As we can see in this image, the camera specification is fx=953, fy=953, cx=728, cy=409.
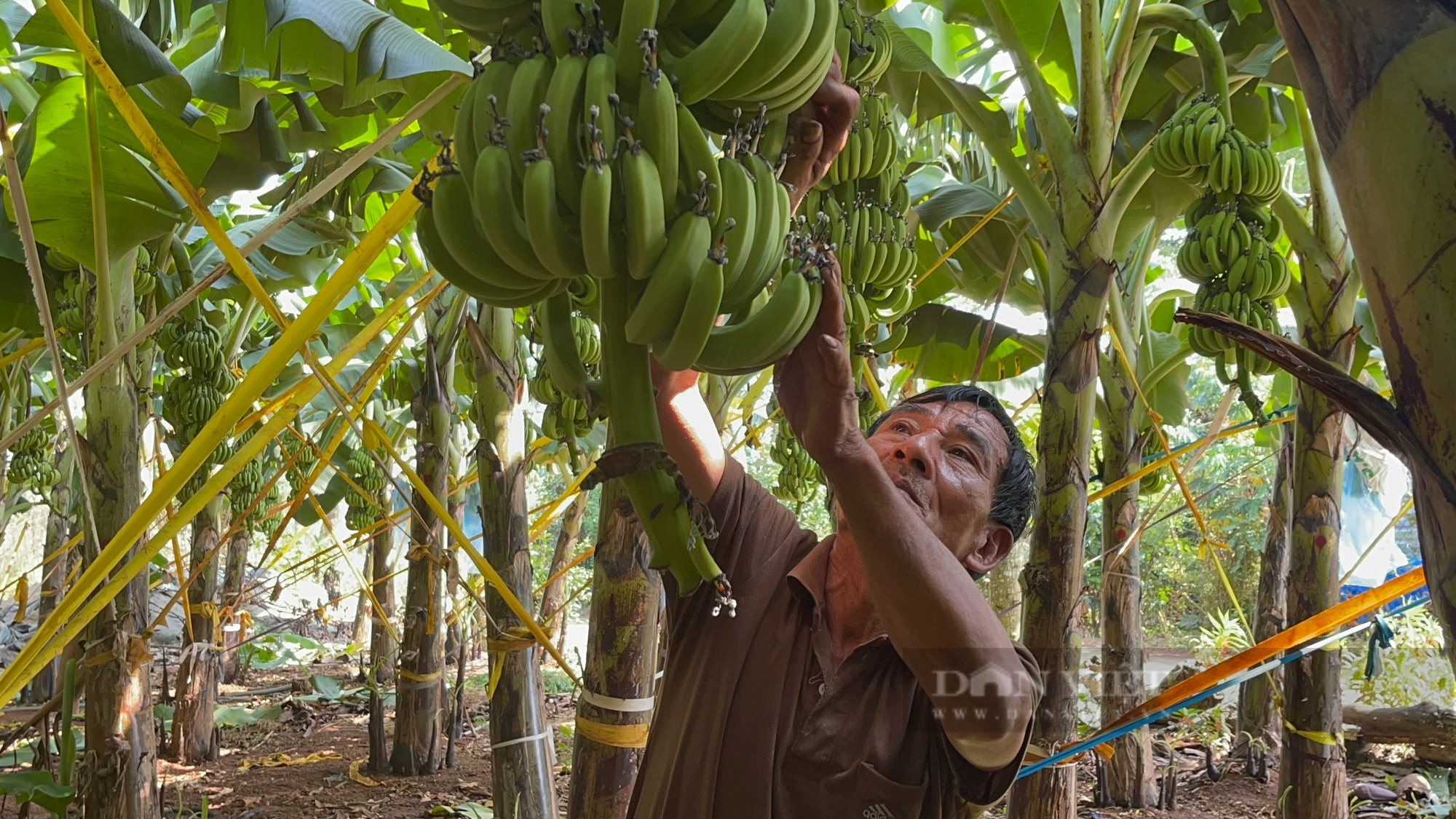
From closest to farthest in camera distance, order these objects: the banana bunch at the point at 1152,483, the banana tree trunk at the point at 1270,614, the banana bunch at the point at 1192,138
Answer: the banana bunch at the point at 1192,138
the banana bunch at the point at 1152,483
the banana tree trunk at the point at 1270,614

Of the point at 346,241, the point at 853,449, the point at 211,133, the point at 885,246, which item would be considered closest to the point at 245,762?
the point at 346,241

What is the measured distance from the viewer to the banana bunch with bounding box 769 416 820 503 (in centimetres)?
459

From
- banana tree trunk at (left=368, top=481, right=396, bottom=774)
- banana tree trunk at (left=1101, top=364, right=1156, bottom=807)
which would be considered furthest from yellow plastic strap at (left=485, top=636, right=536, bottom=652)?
banana tree trunk at (left=1101, top=364, right=1156, bottom=807)

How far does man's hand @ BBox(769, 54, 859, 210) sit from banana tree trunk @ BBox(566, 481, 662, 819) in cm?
84

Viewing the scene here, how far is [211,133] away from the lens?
2.31 m

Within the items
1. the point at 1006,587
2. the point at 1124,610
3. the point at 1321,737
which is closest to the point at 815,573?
the point at 1321,737

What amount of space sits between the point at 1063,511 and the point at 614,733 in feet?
4.07

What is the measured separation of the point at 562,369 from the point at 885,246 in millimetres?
1036

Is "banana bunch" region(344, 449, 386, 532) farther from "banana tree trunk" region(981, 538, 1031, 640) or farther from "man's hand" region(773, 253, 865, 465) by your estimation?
"man's hand" region(773, 253, 865, 465)

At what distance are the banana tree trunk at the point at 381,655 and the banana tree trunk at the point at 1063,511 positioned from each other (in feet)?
7.89

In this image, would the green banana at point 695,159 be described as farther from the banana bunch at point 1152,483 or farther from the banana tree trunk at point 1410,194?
the banana bunch at point 1152,483

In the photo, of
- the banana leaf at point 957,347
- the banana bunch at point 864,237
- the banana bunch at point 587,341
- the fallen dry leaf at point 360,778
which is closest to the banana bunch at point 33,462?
the fallen dry leaf at point 360,778

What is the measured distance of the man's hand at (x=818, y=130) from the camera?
853 millimetres

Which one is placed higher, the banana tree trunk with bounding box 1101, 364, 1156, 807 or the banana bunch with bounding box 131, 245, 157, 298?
the banana bunch with bounding box 131, 245, 157, 298
